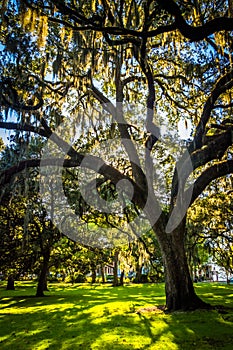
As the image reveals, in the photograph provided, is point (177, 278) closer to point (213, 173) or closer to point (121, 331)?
point (121, 331)

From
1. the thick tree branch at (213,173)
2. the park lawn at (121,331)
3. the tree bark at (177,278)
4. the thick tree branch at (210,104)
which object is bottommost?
the park lawn at (121,331)

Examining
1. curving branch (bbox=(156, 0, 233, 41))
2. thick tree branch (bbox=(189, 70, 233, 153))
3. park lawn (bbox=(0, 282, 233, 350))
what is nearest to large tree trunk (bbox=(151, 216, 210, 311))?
park lawn (bbox=(0, 282, 233, 350))

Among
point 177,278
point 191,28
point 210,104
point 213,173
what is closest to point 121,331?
point 177,278

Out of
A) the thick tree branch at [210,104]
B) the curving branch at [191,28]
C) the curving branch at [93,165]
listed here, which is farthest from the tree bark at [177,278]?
the curving branch at [191,28]

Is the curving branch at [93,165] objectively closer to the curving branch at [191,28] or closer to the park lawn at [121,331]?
the park lawn at [121,331]

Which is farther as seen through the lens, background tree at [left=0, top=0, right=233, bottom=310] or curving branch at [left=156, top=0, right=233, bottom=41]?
background tree at [left=0, top=0, right=233, bottom=310]

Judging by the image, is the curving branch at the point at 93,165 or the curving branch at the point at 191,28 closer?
the curving branch at the point at 191,28

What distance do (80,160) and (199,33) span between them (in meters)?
5.56

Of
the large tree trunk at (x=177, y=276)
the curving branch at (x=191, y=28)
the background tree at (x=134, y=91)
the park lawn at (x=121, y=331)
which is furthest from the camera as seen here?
the large tree trunk at (x=177, y=276)

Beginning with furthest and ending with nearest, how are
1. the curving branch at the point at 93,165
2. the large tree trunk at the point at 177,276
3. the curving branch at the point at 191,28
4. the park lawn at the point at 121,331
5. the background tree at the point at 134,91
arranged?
1. the curving branch at the point at 93,165
2. the large tree trunk at the point at 177,276
3. the background tree at the point at 134,91
4. the park lawn at the point at 121,331
5. the curving branch at the point at 191,28

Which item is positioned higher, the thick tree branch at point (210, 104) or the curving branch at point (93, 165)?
the thick tree branch at point (210, 104)

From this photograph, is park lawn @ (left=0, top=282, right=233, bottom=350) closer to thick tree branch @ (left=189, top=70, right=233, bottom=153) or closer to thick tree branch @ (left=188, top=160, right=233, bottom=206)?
thick tree branch @ (left=188, top=160, right=233, bottom=206)

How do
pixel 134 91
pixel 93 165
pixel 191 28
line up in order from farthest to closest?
pixel 134 91 → pixel 93 165 → pixel 191 28

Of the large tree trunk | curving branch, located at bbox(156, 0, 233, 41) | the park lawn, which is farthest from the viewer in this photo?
the large tree trunk
